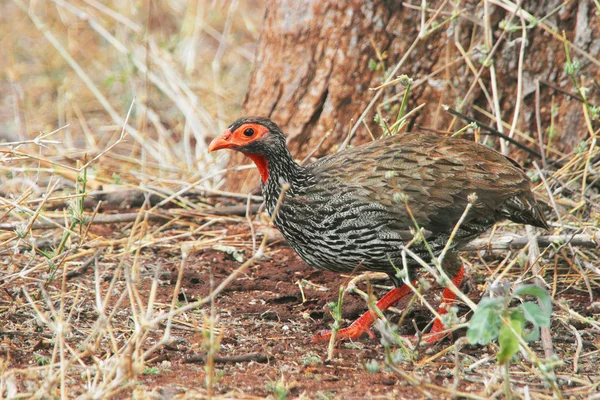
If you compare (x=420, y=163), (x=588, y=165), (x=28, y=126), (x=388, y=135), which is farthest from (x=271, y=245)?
(x=28, y=126)

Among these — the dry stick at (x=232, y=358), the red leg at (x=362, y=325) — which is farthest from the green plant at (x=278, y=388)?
the red leg at (x=362, y=325)

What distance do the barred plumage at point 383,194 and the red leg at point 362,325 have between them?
0.09 metres

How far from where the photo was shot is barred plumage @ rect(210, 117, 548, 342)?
4000mm

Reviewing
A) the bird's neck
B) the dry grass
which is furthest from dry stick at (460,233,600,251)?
the bird's neck

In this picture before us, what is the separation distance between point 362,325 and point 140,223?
1.71 m

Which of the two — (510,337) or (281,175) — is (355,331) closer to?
(281,175)

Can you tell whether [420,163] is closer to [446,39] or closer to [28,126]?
[446,39]

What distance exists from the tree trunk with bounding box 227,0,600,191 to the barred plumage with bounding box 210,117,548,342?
1088 millimetres

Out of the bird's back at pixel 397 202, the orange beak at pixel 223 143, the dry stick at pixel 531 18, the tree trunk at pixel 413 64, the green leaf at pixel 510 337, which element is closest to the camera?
the green leaf at pixel 510 337

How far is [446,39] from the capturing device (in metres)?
5.42

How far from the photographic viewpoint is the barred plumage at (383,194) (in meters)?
4.00

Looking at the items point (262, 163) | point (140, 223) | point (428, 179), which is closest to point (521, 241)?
point (428, 179)

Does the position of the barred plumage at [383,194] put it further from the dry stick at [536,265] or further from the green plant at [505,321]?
the green plant at [505,321]

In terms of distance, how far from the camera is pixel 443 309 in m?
4.27
